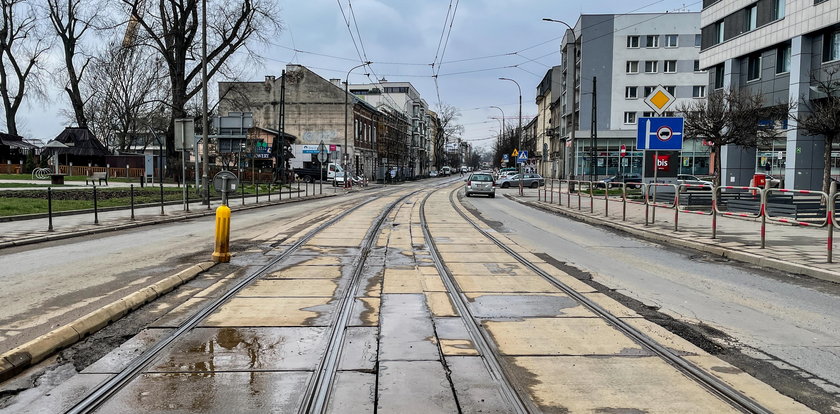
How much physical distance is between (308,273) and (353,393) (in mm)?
4673

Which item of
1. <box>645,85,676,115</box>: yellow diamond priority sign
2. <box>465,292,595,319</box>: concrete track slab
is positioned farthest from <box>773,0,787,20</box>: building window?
<box>465,292,595,319</box>: concrete track slab

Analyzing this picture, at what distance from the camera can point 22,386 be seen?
3996mm

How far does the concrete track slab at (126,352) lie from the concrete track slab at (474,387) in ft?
8.28

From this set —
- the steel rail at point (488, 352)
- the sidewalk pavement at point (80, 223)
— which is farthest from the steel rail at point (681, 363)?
the sidewalk pavement at point (80, 223)

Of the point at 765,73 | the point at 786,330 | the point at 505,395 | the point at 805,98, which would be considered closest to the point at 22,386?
the point at 505,395

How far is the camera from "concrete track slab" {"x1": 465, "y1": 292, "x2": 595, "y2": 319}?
6035 mm

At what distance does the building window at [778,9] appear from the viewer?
91.5 feet

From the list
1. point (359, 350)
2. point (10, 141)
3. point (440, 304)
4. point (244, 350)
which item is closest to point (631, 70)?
point (10, 141)

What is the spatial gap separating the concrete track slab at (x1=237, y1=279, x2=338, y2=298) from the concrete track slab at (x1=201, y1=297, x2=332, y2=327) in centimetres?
27

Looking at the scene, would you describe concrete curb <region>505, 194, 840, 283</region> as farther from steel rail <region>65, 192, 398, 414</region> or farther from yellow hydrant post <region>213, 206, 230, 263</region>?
yellow hydrant post <region>213, 206, 230, 263</region>

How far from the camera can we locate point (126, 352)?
15.5ft

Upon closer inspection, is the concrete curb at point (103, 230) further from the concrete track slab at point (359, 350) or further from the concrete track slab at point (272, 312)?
the concrete track slab at point (359, 350)

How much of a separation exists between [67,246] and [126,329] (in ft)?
24.5

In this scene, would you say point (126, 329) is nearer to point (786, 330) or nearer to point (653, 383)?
point (653, 383)
